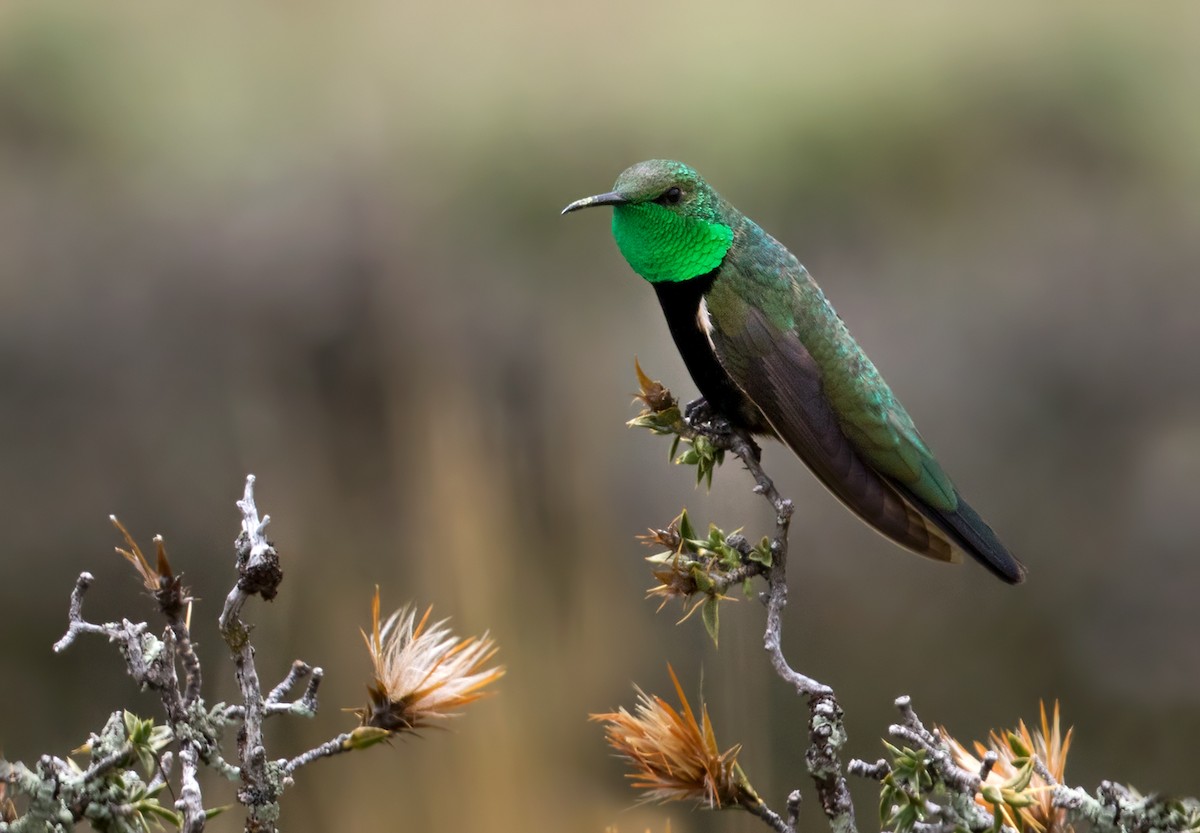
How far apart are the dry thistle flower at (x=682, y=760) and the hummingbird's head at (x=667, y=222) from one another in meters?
0.42

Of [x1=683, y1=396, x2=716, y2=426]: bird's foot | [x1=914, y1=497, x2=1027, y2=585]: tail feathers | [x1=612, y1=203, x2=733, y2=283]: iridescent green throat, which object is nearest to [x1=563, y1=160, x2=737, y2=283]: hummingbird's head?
[x1=612, y1=203, x2=733, y2=283]: iridescent green throat

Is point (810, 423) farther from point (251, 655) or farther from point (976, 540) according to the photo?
point (251, 655)

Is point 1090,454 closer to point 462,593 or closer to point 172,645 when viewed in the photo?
point 462,593

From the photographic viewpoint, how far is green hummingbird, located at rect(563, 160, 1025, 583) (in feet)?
2.91

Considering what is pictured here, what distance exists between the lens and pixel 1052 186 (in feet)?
5.98

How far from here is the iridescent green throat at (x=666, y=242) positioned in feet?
2.98

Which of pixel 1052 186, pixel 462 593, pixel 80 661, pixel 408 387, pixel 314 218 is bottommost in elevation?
pixel 80 661

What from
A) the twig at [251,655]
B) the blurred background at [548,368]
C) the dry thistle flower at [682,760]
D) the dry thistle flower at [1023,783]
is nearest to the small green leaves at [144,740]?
the twig at [251,655]

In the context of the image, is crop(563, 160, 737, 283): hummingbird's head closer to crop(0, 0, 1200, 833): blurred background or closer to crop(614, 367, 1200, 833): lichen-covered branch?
crop(614, 367, 1200, 833): lichen-covered branch

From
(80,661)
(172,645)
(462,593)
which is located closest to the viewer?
(172,645)

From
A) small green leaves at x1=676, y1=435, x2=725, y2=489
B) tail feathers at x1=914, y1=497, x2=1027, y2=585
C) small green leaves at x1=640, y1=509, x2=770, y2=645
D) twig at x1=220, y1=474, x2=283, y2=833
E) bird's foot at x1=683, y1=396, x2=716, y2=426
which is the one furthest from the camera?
bird's foot at x1=683, y1=396, x2=716, y2=426

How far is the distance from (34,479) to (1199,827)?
1.51m

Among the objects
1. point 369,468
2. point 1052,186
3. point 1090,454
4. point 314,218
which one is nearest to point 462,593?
point 369,468

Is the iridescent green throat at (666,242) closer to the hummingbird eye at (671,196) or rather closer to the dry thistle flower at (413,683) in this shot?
the hummingbird eye at (671,196)
